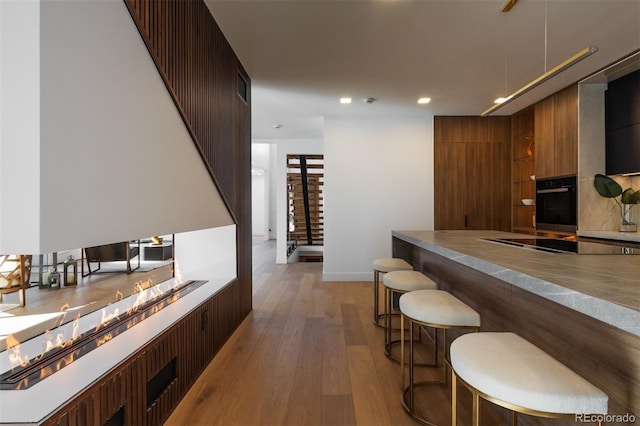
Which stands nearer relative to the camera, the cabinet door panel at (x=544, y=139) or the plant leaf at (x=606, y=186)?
the plant leaf at (x=606, y=186)

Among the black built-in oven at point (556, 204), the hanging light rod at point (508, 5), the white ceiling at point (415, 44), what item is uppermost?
the white ceiling at point (415, 44)

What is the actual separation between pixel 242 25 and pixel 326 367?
2.88 meters

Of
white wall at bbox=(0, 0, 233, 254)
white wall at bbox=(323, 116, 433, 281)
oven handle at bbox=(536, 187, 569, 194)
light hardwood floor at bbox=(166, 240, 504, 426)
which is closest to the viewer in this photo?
white wall at bbox=(0, 0, 233, 254)

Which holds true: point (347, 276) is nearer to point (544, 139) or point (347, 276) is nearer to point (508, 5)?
point (544, 139)

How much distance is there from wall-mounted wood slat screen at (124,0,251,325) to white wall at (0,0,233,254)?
0.16 m

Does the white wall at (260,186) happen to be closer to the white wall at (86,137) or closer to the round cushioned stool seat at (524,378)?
the white wall at (86,137)

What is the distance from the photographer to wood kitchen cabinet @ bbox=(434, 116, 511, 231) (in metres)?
5.30

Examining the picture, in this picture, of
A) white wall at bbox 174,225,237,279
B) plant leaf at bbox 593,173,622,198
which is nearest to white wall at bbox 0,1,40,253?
white wall at bbox 174,225,237,279

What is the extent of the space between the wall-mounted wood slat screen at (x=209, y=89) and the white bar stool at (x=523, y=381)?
1983 mm

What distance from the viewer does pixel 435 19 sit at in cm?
256

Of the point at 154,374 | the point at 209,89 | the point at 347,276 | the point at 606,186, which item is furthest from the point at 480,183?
the point at 154,374

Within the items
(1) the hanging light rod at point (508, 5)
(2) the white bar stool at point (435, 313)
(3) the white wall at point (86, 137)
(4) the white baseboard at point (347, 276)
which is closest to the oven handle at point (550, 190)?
(1) the hanging light rod at point (508, 5)

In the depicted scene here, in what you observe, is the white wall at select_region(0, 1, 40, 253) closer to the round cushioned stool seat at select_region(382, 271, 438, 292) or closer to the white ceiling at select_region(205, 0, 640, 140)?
the white ceiling at select_region(205, 0, 640, 140)

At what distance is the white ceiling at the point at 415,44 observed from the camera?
2.44 meters
